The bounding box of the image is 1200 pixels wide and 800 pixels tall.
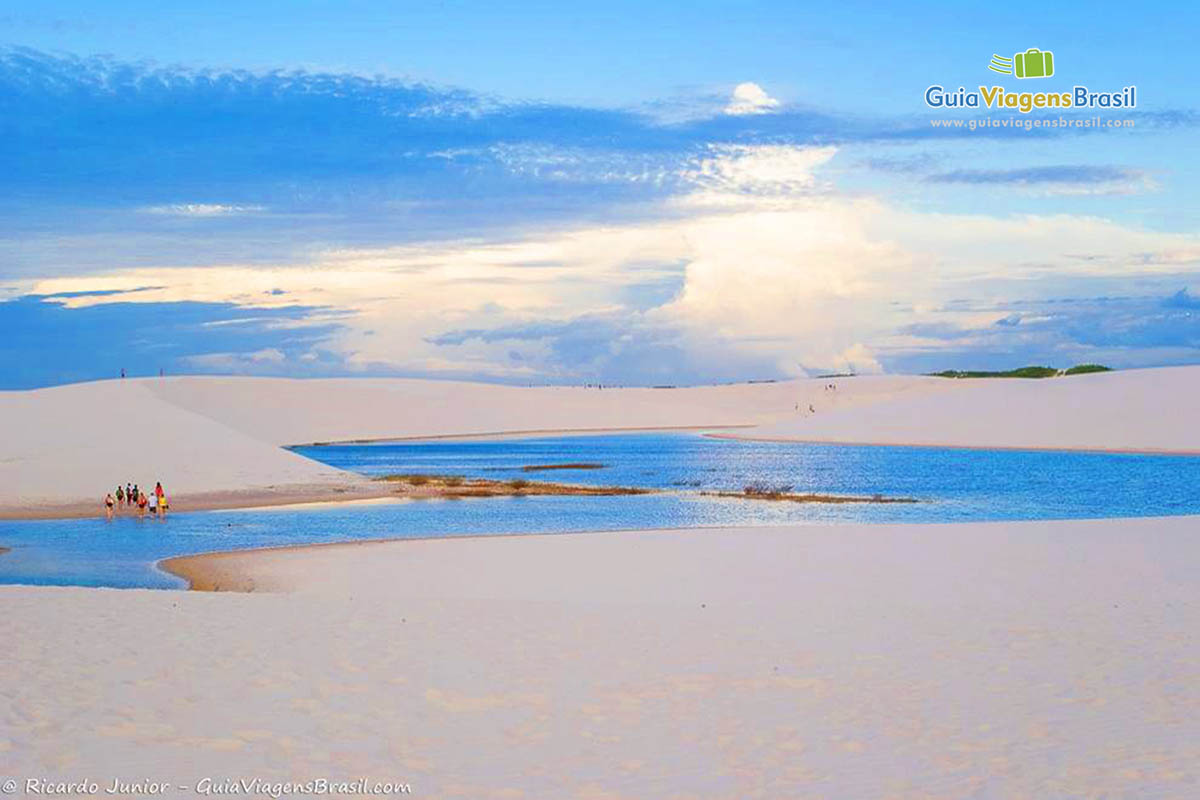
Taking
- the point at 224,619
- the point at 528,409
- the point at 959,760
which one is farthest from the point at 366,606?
the point at 528,409

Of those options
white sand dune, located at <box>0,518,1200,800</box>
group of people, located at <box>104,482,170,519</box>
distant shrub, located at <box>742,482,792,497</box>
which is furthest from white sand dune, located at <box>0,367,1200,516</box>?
white sand dune, located at <box>0,518,1200,800</box>

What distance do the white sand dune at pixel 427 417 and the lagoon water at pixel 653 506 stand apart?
6.60 meters

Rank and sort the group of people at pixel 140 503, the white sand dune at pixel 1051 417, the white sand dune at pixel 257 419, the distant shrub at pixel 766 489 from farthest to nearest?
the white sand dune at pixel 1051 417 < the white sand dune at pixel 257 419 < the distant shrub at pixel 766 489 < the group of people at pixel 140 503

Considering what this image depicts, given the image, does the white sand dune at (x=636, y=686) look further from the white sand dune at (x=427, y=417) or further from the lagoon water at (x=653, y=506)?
the white sand dune at (x=427, y=417)

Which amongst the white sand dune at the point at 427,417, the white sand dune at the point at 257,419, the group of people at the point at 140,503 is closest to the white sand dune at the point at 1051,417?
the white sand dune at the point at 427,417

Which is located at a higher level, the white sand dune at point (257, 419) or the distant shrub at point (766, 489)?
the white sand dune at point (257, 419)

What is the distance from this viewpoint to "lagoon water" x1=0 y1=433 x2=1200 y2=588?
24.8 m

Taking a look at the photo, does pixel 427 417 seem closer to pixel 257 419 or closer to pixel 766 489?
pixel 257 419

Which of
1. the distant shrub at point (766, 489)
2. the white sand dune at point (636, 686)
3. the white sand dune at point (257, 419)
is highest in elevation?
the white sand dune at point (257, 419)

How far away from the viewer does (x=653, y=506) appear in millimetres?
35750

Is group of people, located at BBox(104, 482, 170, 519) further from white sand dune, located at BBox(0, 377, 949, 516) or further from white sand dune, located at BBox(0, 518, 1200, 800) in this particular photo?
white sand dune, located at BBox(0, 518, 1200, 800)

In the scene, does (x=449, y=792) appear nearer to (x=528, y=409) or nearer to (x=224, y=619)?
(x=224, y=619)

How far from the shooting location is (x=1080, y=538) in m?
22.8

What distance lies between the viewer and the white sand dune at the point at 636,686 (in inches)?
306
